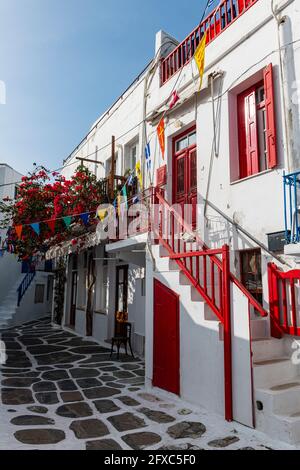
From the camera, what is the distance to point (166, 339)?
6.22 m

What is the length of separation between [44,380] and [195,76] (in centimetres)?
752

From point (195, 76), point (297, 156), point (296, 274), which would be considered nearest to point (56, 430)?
point (296, 274)

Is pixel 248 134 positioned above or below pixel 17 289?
above

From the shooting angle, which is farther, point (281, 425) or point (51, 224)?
point (51, 224)

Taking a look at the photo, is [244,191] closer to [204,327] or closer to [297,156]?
[297,156]

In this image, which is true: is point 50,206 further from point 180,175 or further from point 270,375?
point 270,375

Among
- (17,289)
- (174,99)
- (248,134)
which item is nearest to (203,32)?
(174,99)

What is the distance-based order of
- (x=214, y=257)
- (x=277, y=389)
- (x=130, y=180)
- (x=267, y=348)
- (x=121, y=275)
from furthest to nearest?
(x=121, y=275)
(x=130, y=180)
(x=214, y=257)
(x=267, y=348)
(x=277, y=389)

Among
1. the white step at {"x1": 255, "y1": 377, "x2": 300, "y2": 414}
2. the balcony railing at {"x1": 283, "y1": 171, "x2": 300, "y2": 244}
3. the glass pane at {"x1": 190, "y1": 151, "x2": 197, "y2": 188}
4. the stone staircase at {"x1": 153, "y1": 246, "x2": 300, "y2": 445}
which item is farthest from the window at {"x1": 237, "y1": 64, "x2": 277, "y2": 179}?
the white step at {"x1": 255, "y1": 377, "x2": 300, "y2": 414}

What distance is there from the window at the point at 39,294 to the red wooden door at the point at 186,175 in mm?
15206

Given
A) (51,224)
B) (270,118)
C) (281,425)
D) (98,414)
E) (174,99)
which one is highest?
(174,99)

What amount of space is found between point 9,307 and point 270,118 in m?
16.6

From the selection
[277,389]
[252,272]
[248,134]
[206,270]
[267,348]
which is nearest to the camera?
[277,389]

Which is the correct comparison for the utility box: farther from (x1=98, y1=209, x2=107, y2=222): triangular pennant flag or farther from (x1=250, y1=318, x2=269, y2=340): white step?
(x1=98, y1=209, x2=107, y2=222): triangular pennant flag
